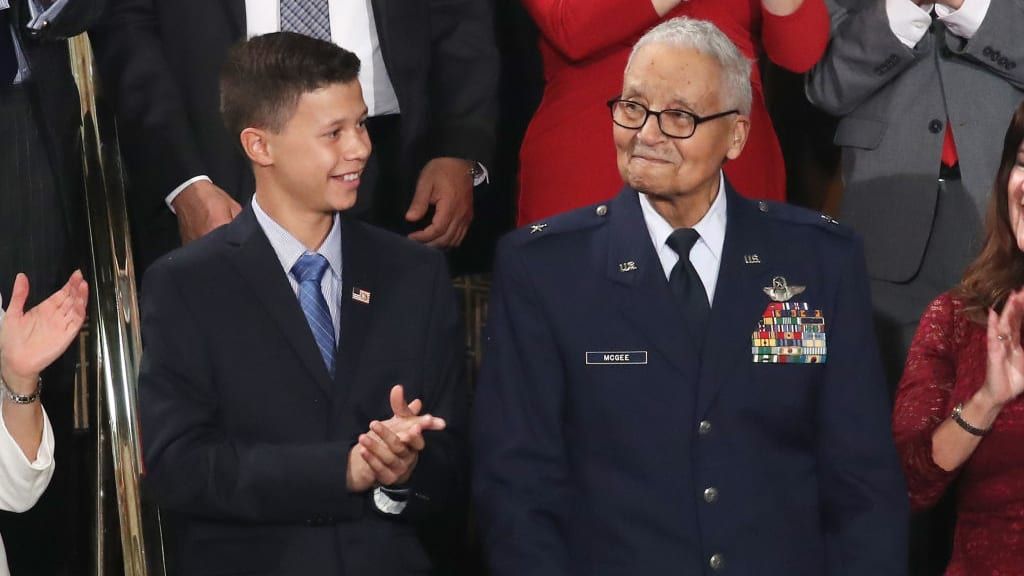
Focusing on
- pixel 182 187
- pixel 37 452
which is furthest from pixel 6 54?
pixel 37 452

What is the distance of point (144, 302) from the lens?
2.98 metres

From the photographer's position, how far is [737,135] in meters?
3.09

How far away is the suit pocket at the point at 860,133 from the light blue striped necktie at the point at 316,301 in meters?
1.38

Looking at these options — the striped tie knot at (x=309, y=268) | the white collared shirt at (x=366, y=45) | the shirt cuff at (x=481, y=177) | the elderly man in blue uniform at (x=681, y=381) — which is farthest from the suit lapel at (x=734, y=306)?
the white collared shirt at (x=366, y=45)

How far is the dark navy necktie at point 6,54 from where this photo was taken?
3.25 metres

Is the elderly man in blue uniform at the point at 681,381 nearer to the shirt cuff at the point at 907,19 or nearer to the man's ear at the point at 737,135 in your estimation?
the man's ear at the point at 737,135

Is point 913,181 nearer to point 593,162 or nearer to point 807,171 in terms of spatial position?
point 807,171

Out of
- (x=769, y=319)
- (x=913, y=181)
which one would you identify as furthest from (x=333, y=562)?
(x=913, y=181)

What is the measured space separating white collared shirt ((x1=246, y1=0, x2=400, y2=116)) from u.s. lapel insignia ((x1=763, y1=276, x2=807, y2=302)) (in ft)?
3.33

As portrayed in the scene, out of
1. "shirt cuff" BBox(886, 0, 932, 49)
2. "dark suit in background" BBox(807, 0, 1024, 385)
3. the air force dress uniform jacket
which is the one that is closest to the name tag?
the air force dress uniform jacket

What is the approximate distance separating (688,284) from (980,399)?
2.07 feet

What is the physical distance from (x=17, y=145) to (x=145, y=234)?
1.23ft

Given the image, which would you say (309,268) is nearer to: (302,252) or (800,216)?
(302,252)

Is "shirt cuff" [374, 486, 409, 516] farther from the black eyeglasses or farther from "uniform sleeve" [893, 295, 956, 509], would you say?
"uniform sleeve" [893, 295, 956, 509]
